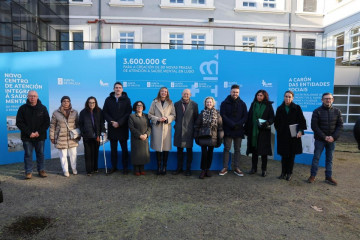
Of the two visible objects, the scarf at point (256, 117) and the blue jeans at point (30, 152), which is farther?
the scarf at point (256, 117)

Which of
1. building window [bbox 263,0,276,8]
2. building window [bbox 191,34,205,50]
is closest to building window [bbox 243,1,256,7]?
building window [bbox 263,0,276,8]

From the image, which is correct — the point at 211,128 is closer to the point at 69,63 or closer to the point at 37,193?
the point at 37,193

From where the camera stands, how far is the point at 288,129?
5207mm

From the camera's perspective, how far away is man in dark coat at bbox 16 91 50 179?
5090 mm

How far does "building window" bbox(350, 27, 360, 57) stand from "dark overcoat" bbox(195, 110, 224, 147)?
12.8 meters

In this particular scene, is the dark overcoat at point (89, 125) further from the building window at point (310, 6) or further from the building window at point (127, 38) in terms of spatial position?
the building window at point (310, 6)

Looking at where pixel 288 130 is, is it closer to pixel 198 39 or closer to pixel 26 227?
pixel 26 227

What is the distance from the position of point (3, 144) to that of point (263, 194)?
6.29 m

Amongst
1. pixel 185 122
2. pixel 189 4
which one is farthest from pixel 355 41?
pixel 185 122

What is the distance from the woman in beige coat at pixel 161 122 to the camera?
18.0 ft

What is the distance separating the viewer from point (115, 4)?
45.3 feet

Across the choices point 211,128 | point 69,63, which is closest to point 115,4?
point 69,63

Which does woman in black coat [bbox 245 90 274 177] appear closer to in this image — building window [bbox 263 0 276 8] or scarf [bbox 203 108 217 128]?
scarf [bbox 203 108 217 128]

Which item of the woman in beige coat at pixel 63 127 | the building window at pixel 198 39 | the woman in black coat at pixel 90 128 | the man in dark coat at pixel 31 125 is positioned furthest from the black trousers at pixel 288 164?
the building window at pixel 198 39
